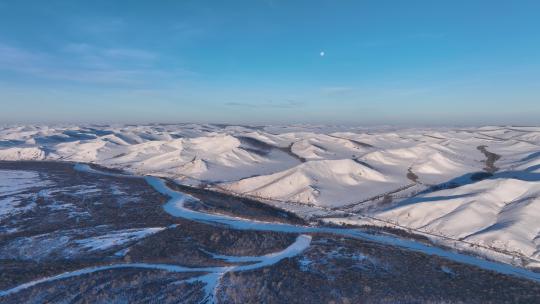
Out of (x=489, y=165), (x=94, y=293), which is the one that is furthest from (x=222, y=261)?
(x=489, y=165)

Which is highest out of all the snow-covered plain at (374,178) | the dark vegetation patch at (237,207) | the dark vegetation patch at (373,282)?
the snow-covered plain at (374,178)

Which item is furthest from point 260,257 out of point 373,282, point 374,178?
point 374,178

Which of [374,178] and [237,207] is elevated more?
[374,178]

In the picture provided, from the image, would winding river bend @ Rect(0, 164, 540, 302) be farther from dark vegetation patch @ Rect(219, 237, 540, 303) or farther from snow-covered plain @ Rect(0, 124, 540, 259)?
snow-covered plain @ Rect(0, 124, 540, 259)

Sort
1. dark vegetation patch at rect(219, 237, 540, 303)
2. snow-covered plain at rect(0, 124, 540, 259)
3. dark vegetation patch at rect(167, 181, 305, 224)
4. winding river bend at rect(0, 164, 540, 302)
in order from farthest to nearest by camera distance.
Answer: dark vegetation patch at rect(167, 181, 305, 224), snow-covered plain at rect(0, 124, 540, 259), winding river bend at rect(0, 164, 540, 302), dark vegetation patch at rect(219, 237, 540, 303)

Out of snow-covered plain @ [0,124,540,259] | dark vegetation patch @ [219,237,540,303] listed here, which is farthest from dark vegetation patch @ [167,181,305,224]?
dark vegetation patch @ [219,237,540,303]

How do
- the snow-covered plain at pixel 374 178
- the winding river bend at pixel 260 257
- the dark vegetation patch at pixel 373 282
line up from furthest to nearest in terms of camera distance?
the snow-covered plain at pixel 374 178, the winding river bend at pixel 260 257, the dark vegetation patch at pixel 373 282

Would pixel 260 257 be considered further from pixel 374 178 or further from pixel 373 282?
pixel 374 178

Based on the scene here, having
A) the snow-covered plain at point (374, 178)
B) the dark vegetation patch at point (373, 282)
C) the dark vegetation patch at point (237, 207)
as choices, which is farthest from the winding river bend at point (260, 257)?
the snow-covered plain at point (374, 178)

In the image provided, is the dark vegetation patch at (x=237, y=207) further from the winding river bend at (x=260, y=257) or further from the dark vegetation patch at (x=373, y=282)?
the dark vegetation patch at (x=373, y=282)
